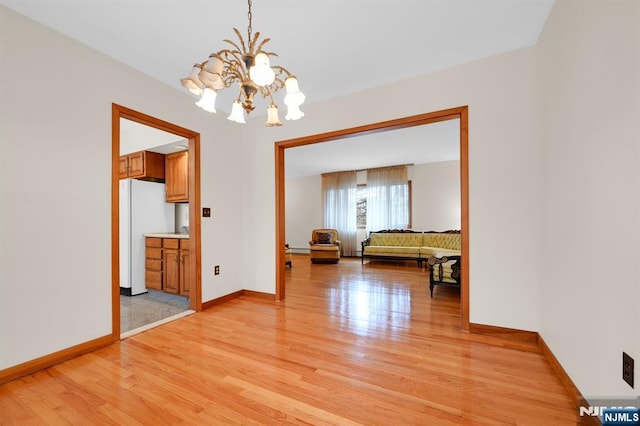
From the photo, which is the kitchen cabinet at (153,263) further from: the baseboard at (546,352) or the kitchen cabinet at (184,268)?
the baseboard at (546,352)

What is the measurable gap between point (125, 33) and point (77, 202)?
1.39 metres

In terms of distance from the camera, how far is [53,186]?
1.87m

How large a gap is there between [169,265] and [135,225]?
82 centimetres

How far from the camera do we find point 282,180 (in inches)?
136

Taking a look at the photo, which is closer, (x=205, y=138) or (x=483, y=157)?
(x=483, y=157)

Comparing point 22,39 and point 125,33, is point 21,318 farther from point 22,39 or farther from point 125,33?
point 125,33

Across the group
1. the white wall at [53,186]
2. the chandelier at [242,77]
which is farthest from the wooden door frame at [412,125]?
the white wall at [53,186]

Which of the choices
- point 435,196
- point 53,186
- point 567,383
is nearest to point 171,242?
point 53,186

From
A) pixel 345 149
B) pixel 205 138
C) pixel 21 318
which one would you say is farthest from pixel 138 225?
pixel 345 149

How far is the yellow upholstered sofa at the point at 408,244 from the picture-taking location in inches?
228

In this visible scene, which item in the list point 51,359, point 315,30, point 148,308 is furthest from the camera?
point 148,308

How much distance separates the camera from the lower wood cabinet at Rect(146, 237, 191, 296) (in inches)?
135

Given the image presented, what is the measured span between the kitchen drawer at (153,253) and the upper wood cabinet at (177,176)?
2.64 feet

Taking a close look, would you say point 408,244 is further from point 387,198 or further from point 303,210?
point 303,210
